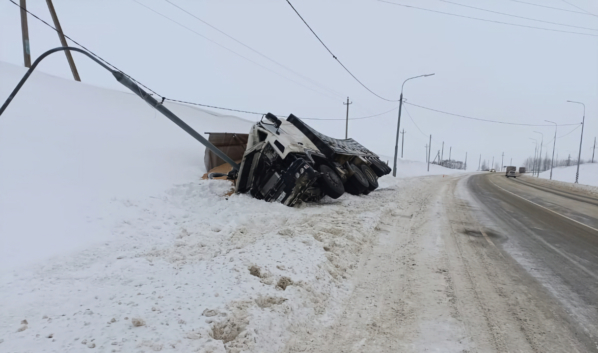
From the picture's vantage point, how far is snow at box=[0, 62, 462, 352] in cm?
304

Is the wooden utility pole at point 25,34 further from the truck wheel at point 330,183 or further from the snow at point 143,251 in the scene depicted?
the truck wheel at point 330,183

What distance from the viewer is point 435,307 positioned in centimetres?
397

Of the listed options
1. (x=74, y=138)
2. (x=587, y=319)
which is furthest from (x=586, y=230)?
(x=74, y=138)

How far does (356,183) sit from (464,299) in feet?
27.6

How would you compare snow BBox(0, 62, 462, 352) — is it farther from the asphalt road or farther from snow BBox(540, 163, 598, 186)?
snow BBox(540, 163, 598, 186)

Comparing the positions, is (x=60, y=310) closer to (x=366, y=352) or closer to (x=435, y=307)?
(x=366, y=352)

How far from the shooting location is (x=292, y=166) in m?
9.16

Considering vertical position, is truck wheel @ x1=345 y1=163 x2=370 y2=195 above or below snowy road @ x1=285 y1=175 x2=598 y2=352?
above

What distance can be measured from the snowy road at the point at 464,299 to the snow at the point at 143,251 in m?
0.39

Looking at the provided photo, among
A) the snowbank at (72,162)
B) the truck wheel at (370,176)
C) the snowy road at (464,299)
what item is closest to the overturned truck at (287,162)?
the truck wheel at (370,176)

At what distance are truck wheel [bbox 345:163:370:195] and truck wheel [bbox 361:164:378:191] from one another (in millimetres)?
464

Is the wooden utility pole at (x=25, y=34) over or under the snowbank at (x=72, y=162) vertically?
over

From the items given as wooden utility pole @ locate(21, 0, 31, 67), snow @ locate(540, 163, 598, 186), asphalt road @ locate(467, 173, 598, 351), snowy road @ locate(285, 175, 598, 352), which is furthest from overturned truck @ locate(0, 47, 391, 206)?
snow @ locate(540, 163, 598, 186)

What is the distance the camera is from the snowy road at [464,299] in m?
3.26
